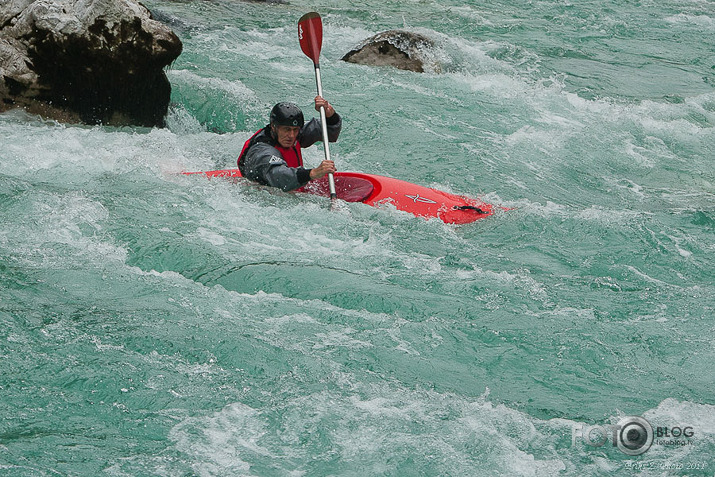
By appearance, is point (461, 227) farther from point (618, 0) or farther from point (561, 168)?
point (618, 0)

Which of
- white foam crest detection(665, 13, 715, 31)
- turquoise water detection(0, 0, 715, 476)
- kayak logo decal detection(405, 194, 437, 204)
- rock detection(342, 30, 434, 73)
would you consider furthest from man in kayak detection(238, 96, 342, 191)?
white foam crest detection(665, 13, 715, 31)

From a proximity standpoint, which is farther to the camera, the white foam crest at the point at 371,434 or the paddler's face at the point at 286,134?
the paddler's face at the point at 286,134

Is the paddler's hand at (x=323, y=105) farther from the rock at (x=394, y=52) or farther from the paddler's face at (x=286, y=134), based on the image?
the rock at (x=394, y=52)

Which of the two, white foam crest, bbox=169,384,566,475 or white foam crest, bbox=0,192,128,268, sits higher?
white foam crest, bbox=0,192,128,268

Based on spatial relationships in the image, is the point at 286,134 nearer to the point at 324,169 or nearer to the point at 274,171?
the point at 274,171

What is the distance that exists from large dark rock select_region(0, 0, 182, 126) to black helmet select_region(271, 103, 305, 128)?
2021mm

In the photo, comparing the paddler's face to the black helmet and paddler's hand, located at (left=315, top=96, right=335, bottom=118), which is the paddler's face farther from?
paddler's hand, located at (left=315, top=96, right=335, bottom=118)

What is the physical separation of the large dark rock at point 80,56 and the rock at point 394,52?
133 inches

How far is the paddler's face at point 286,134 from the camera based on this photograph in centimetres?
594

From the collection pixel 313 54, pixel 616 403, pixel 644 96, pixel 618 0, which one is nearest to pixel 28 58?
pixel 313 54

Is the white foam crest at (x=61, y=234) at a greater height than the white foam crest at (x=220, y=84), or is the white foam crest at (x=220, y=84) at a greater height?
the white foam crest at (x=220, y=84)

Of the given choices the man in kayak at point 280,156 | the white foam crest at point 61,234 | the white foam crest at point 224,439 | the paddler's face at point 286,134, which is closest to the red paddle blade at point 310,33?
the man in kayak at point 280,156

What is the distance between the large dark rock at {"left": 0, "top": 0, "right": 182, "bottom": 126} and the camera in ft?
23.0

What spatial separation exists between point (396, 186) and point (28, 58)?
3.65 m
